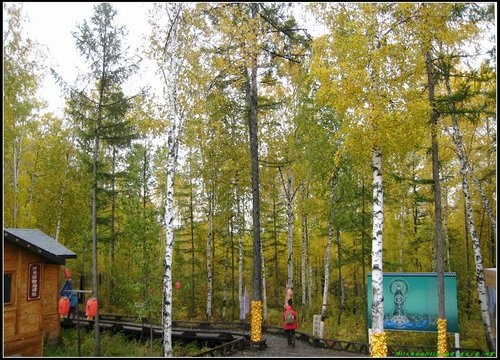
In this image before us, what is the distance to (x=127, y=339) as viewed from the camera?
723 inches

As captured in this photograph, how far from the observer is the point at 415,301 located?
15.4 metres

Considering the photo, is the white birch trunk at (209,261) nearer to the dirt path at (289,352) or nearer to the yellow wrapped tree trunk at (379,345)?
the dirt path at (289,352)

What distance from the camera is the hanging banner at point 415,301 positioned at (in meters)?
14.8

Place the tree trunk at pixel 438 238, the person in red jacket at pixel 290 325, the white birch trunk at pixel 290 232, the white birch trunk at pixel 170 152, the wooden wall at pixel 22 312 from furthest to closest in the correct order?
the white birch trunk at pixel 290 232 → the person in red jacket at pixel 290 325 → the wooden wall at pixel 22 312 → the tree trunk at pixel 438 238 → the white birch trunk at pixel 170 152

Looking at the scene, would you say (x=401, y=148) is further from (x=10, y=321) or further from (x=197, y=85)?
(x=10, y=321)

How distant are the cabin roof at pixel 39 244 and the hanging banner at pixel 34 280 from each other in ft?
1.77

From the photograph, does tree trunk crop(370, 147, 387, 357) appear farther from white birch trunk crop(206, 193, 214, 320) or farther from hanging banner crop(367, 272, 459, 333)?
white birch trunk crop(206, 193, 214, 320)

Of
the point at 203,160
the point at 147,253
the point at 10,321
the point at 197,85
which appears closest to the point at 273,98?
the point at 203,160

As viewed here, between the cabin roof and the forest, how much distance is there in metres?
1.57

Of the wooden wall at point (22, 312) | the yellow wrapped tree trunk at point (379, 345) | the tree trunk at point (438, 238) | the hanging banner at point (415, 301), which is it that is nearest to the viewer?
the yellow wrapped tree trunk at point (379, 345)

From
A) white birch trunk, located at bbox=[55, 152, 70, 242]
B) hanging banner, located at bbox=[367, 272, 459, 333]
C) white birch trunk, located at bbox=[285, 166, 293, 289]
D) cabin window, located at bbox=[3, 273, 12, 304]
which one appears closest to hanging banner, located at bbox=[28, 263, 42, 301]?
cabin window, located at bbox=[3, 273, 12, 304]

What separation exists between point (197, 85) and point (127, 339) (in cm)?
1229

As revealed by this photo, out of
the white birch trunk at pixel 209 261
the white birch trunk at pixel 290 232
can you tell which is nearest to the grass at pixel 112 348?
the white birch trunk at pixel 209 261

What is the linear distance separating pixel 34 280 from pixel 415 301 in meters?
14.8
